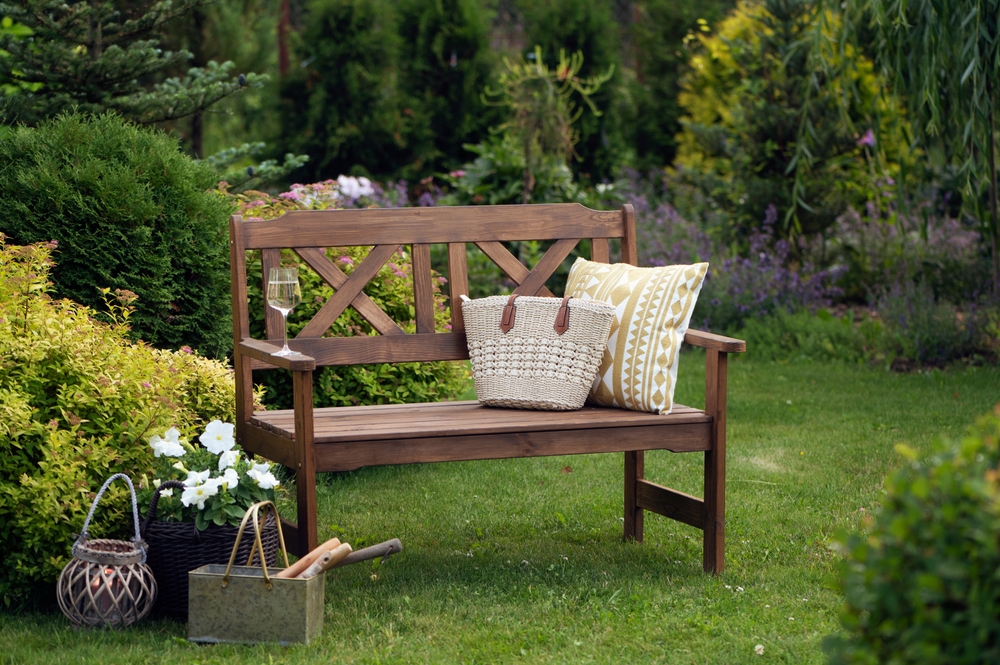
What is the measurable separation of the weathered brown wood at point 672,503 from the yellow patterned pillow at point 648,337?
0.34 m

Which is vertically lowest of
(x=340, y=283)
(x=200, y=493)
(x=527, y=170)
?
(x=200, y=493)

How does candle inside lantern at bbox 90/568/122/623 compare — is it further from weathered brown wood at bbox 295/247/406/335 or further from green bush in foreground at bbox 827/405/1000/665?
green bush in foreground at bbox 827/405/1000/665

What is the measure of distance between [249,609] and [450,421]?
0.84 meters

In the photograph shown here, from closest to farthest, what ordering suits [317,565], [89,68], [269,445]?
[317,565]
[269,445]
[89,68]

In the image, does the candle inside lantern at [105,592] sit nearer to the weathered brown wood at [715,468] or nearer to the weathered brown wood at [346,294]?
the weathered brown wood at [346,294]

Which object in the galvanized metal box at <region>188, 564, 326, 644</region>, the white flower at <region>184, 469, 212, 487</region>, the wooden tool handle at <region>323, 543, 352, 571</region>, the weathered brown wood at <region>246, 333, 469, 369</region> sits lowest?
the galvanized metal box at <region>188, 564, 326, 644</region>

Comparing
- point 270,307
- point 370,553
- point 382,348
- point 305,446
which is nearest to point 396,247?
point 382,348

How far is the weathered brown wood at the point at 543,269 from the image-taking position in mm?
3787

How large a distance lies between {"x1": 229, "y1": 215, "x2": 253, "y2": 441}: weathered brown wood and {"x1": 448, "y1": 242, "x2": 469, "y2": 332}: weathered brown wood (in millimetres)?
691

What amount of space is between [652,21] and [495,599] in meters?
10.0

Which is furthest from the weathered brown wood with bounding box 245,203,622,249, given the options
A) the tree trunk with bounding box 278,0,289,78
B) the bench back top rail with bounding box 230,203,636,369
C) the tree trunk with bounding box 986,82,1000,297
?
the tree trunk with bounding box 278,0,289,78

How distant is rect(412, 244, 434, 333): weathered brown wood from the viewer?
12.1ft

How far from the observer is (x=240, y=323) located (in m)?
3.46

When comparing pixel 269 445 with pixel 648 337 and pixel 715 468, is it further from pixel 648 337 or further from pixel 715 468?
pixel 715 468
